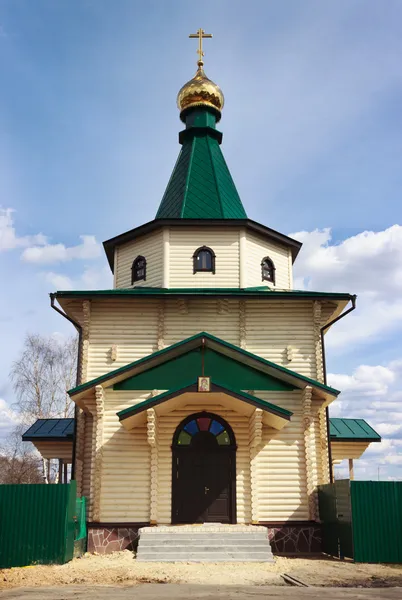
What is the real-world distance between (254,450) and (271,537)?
1.74 meters

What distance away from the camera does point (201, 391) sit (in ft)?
36.1

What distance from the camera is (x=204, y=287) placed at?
14.8 metres

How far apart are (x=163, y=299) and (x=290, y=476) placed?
5016mm

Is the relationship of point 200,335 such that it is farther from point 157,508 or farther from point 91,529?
point 91,529

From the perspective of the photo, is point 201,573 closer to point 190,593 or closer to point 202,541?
point 202,541

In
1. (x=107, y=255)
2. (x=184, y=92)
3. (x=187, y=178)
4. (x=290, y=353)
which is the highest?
(x=184, y=92)

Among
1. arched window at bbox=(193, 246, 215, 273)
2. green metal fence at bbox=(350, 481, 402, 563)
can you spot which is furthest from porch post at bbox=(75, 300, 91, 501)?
green metal fence at bbox=(350, 481, 402, 563)

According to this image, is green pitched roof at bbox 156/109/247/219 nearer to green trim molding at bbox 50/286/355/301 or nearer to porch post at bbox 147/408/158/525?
green trim molding at bbox 50/286/355/301

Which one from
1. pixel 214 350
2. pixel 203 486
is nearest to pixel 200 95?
pixel 214 350

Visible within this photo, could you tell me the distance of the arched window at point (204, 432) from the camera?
12.2m

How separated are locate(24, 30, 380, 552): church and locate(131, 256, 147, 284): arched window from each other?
0.03 m

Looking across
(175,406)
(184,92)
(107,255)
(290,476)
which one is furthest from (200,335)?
(184,92)

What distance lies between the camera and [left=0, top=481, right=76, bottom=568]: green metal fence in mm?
9555

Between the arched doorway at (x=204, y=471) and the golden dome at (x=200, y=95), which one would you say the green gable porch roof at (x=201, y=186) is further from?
the arched doorway at (x=204, y=471)
